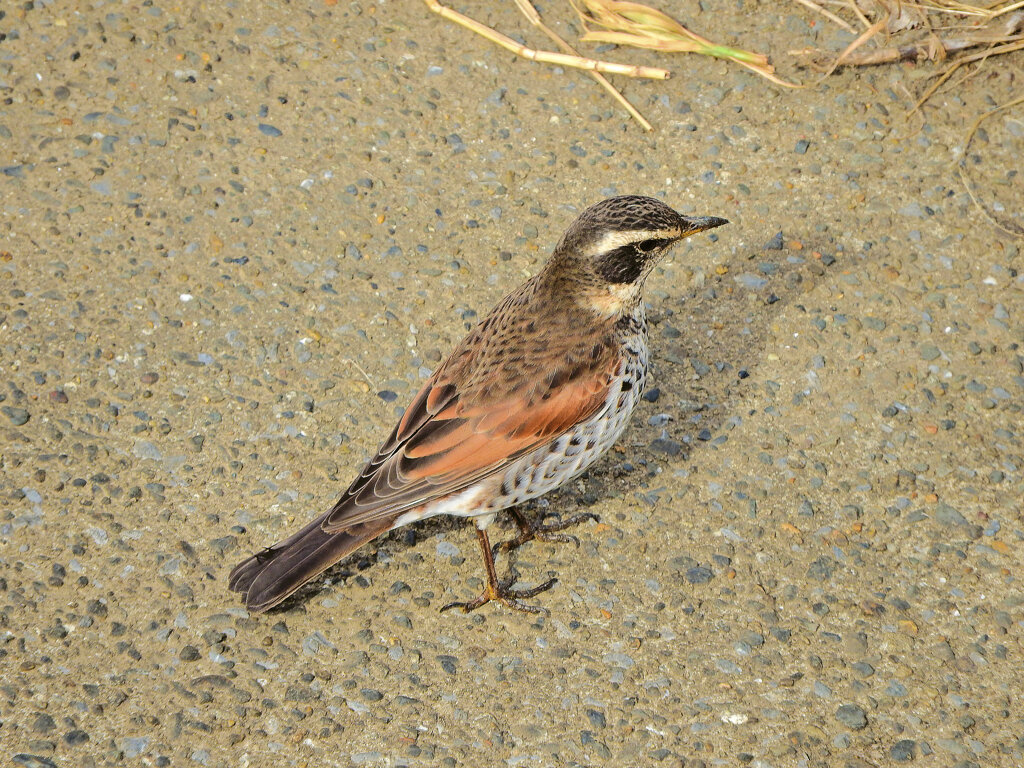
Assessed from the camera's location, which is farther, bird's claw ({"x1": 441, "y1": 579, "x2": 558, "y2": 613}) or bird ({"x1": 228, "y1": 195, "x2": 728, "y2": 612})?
bird's claw ({"x1": 441, "y1": 579, "x2": 558, "y2": 613})

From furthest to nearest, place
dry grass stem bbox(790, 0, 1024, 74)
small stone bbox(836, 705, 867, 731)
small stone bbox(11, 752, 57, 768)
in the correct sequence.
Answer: dry grass stem bbox(790, 0, 1024, 74)
small stone bbox(836, 705, 867, 731)
small stone bbox(11, 752, 57, 768)

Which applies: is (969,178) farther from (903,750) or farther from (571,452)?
(903,750)

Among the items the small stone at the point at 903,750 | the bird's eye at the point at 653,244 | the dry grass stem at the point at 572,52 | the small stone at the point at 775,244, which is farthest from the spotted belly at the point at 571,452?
the dry grass stem at the point at 572,52

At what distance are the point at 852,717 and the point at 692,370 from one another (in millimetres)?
2043

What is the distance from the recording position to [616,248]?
4816mm

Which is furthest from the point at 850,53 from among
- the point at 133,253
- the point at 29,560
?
the point at 29,560

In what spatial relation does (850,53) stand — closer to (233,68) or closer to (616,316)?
(616,316)

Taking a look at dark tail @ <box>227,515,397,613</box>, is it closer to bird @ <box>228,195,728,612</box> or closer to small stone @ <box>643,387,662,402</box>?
bird @ <box>228,195,728,612</box>

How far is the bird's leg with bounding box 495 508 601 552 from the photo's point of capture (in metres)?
5.14

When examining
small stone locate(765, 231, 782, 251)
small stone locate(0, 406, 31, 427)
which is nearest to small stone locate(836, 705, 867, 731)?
small stone locate(765, 231, 782, 251)

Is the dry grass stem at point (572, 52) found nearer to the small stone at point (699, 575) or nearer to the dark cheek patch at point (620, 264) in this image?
the dark cheek patch at point (620, 264)

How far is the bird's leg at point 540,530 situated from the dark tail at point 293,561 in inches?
28.2

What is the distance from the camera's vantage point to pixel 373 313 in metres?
5.98

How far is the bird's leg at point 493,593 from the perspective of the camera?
15.8 ft
